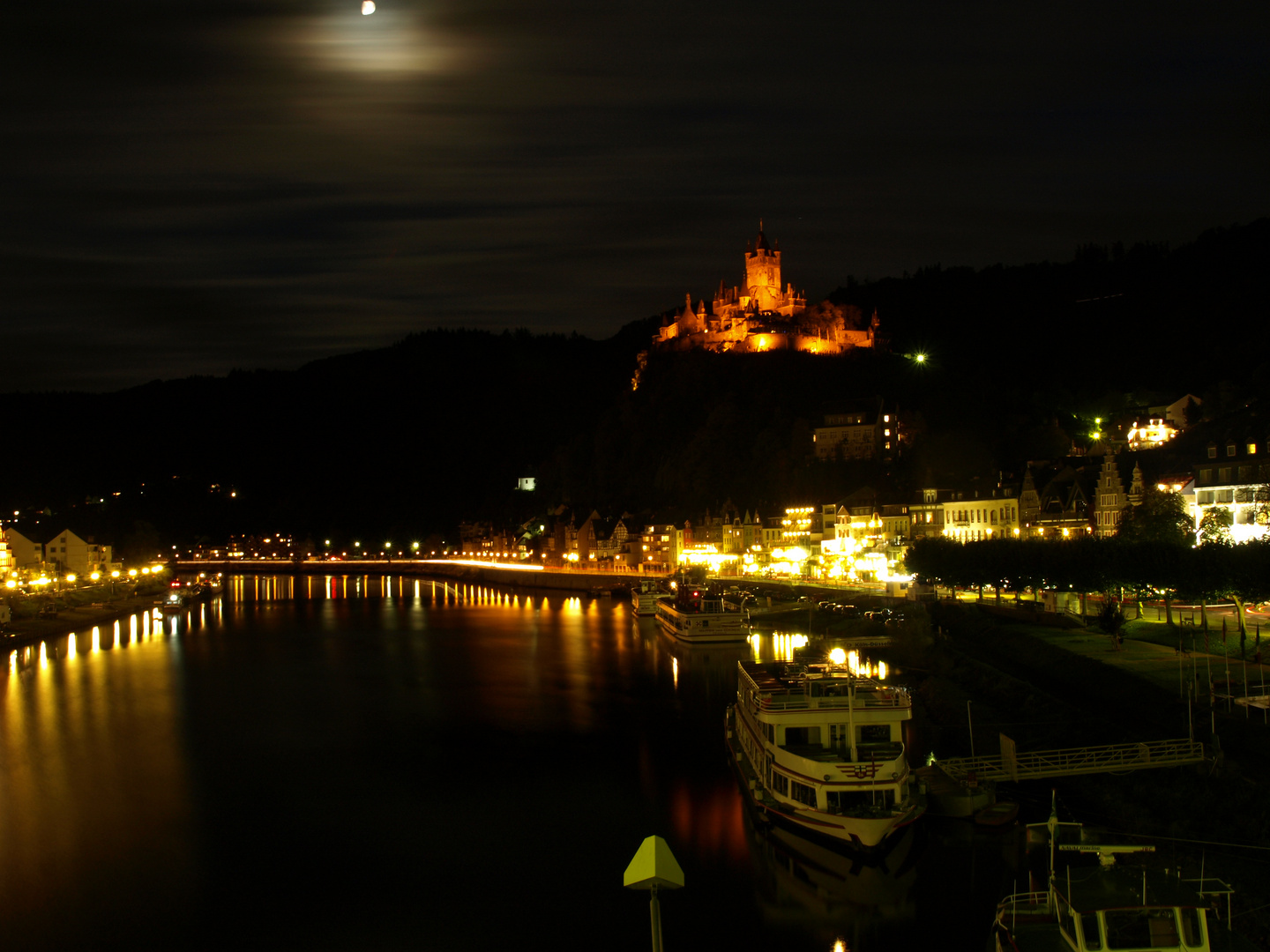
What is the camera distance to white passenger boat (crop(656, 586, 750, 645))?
41625mm

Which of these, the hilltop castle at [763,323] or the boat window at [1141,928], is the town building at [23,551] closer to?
the hilltop castle at [763,323]

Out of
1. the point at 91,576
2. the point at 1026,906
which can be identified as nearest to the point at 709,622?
the point at 1026,906

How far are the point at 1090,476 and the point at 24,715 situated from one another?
42.2 meters

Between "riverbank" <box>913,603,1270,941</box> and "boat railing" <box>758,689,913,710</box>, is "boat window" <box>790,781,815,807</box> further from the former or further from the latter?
"riverbank" <box>913,603,1270,941</box>

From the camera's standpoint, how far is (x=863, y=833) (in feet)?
50.5

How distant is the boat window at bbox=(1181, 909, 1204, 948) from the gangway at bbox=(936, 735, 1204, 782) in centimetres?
847

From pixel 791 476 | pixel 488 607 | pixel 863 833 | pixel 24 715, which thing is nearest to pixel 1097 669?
pixel 863 833

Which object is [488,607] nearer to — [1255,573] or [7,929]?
[1255,573]

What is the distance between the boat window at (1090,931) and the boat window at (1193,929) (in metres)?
0.64

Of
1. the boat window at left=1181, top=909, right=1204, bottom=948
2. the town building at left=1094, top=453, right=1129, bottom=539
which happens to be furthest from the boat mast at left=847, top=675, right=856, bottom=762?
the town building at left=1094, top=453, right=1129, bottom=539

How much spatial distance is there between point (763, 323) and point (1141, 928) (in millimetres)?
86815

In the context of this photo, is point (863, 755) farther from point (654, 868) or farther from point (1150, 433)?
point (1150, 433)

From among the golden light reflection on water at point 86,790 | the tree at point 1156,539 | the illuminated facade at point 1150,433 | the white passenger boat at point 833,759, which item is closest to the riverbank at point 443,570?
the illuminated facade at point 1150,433

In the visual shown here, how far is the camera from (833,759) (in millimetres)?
16703
